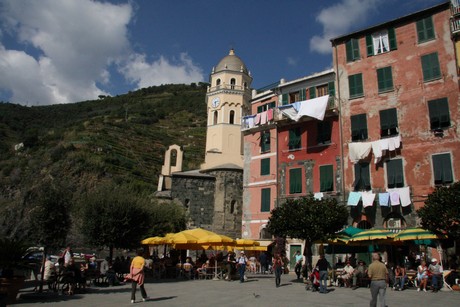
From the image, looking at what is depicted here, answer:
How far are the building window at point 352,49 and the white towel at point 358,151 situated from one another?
622 centimetres

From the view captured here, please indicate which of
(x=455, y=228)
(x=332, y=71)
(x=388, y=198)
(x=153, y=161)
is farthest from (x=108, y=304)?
(x=153, y=161)

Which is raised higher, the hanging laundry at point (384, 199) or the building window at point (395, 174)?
the building window at point (395, 174)

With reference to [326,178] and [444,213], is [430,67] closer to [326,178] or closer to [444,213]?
[326,178]

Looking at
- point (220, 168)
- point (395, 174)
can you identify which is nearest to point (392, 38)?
point (395, 174)

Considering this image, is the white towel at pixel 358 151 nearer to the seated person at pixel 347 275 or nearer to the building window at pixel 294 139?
the building window at pixel 294 139

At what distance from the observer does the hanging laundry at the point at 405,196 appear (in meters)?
21.9

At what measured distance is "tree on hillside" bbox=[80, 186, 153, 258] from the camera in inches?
775

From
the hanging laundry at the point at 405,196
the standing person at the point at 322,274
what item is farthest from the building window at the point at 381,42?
the standing person at the point at 322,274

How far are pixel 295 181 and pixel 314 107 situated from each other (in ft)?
18.1

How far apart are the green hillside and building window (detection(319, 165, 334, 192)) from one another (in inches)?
734

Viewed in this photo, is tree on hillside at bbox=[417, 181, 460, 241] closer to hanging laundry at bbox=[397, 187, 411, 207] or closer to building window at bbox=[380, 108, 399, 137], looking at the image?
hanging laundry at bbox=[397, 187, 411, 207]

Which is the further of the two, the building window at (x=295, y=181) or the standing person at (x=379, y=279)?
the building window at (x=295, y=181)

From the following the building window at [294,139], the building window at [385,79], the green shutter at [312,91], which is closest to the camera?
the building window at [385,79]

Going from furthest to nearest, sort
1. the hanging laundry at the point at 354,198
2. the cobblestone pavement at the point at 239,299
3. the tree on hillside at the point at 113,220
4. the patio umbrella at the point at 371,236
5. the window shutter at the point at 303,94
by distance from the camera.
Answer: the window shutter at the point at 303,94, the hanging laundry at the point at 354,198, the tree on hillside at the point at 113,220, the patio umbrella at the point at 371,236, the cobblestone pavement at the point at 239,299
